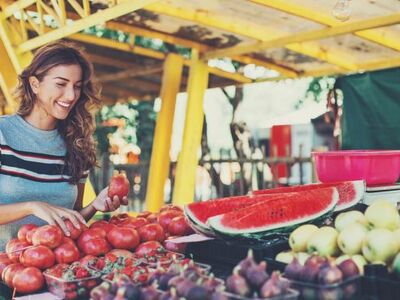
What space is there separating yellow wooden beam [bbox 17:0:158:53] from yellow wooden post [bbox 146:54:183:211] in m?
2.38

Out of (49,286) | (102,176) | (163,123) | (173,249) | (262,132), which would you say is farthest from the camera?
(262,132)

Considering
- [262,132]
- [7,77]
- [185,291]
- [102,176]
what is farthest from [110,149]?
[185,291]

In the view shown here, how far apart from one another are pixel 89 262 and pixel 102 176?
9831mm

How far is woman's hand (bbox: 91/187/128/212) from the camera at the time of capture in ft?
10.5

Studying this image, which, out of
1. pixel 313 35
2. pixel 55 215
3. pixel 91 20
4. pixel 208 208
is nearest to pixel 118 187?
pixel 55 215

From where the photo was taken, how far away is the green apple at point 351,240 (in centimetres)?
219

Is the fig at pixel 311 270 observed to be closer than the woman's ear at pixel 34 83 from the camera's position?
Yes

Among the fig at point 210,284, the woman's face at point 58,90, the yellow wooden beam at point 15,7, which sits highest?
the yellow wooden beam at point 15,7

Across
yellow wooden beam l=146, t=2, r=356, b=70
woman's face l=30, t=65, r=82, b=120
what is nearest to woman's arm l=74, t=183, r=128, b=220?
woman's face l=30, t=65, r=82, b=120

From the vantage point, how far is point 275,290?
5.60ft

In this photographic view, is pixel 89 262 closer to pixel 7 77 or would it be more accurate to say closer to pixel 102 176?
pixel 7 77

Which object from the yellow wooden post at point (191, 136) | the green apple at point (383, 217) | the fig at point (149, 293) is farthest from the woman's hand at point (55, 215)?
the yellow wooden post at point (191, 136)

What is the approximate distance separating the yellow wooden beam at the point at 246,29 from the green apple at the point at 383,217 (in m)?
4.33

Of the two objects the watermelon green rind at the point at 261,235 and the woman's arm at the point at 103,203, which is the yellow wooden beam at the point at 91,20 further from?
the watermelon green rind at the point at 261,235
